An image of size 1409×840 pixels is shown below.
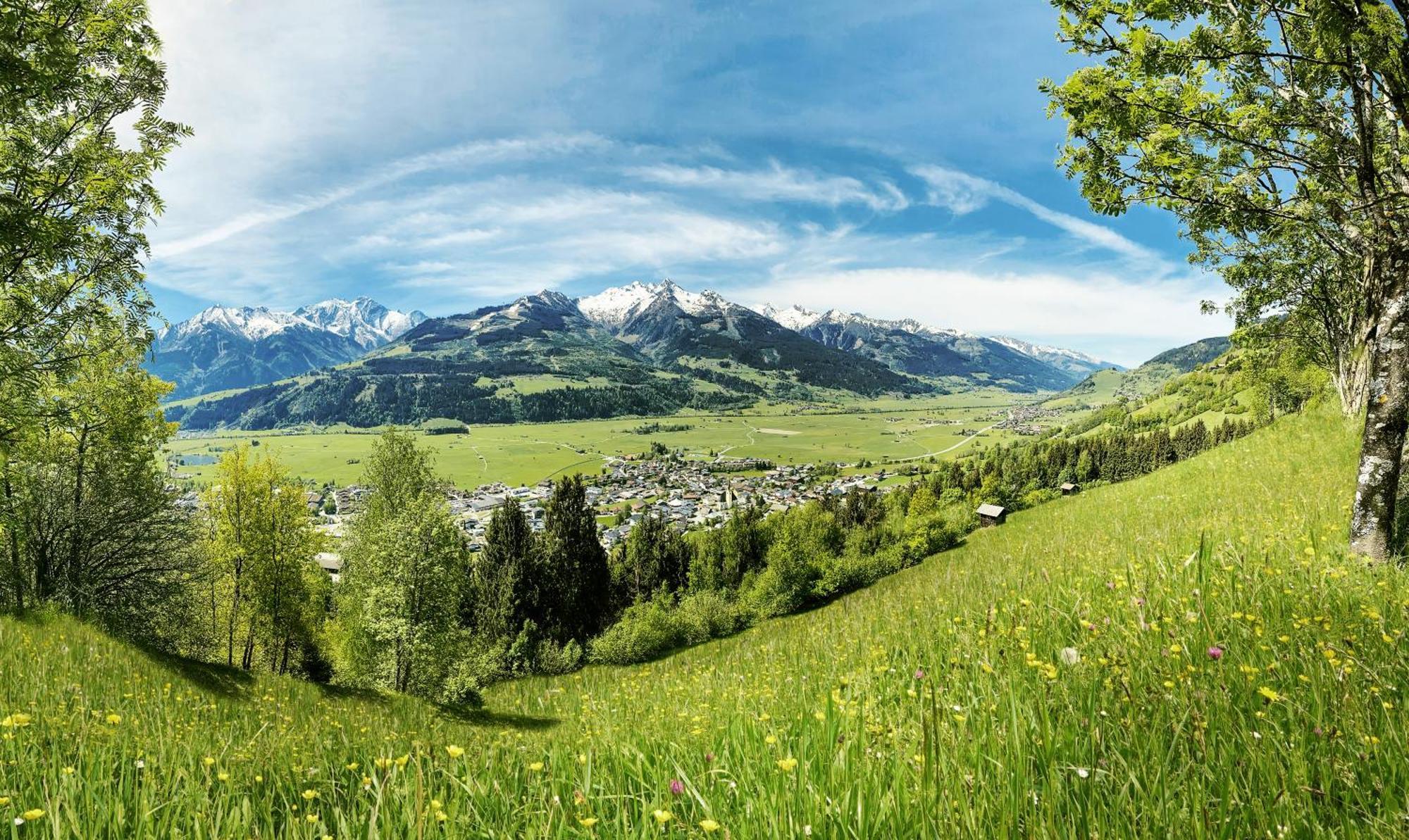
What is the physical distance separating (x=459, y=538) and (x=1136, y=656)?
33180 millimetres

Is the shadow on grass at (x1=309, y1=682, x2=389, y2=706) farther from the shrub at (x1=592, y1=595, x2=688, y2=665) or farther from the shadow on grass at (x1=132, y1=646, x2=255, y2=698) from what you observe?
the shrub at (x1=592, y1=595, x2=688, y2=665)

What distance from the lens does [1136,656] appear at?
356 centimetres

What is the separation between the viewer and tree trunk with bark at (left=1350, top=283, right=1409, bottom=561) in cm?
686

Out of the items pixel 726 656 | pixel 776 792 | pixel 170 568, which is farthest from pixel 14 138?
pixel 170 568

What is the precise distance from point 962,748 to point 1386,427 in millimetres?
8795

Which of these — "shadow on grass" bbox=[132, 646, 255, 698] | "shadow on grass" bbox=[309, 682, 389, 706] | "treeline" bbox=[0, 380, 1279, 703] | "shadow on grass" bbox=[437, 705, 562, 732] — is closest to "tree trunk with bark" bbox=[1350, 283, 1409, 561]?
"shadow on grass" bbox=[437, 705, 562, 732]

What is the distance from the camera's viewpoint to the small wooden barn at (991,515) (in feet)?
221

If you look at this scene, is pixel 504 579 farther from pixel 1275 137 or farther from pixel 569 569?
pixel 1275 137

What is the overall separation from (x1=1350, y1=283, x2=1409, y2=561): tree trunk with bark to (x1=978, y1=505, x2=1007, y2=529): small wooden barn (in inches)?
2523

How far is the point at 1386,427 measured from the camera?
703 centimetres

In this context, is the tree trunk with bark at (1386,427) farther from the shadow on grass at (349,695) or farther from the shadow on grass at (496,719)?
the shadow on grass at (349,695)

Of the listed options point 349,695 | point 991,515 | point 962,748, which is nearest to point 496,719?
point 349,695

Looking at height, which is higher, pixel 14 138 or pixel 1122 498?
pixel 14 138

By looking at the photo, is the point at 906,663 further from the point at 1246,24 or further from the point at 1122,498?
the point at 1122,498
